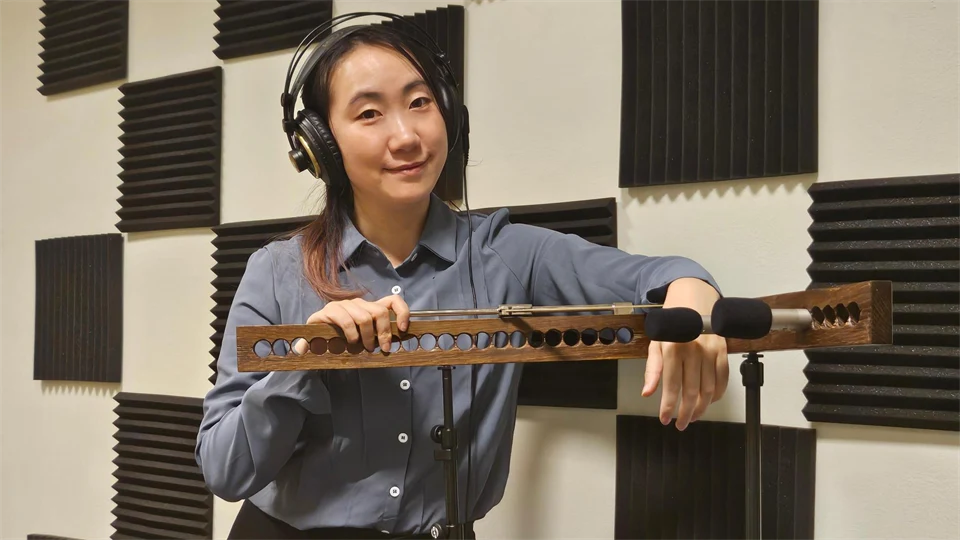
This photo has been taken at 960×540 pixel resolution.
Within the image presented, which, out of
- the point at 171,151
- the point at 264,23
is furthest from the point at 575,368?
the point at 171,151

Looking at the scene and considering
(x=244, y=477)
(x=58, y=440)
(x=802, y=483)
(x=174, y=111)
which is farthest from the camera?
(x=58, y=440)

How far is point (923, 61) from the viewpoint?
1.23 m

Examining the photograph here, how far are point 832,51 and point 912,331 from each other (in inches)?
18.1

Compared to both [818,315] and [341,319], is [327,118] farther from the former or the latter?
[818,315]

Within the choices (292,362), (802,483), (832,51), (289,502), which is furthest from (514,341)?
(832,51)

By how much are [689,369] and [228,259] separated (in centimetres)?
132

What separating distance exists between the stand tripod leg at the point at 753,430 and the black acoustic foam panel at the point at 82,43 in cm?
190

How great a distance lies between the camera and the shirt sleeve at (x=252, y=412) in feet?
3.64

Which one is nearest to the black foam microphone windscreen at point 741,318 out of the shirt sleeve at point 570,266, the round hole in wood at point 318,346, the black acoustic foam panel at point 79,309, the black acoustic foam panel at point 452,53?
the shirt sleeve at point 570,266

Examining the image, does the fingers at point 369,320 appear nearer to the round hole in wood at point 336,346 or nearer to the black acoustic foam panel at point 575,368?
the round hole in wood at point 336,346

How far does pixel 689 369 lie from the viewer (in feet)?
3.09

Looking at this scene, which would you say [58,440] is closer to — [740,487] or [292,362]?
[292,362]

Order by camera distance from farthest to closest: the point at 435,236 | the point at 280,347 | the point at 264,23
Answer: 1. the point at 264,23
2. the point at 435,236
3. the point at 280,347

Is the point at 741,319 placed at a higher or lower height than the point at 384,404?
higher
